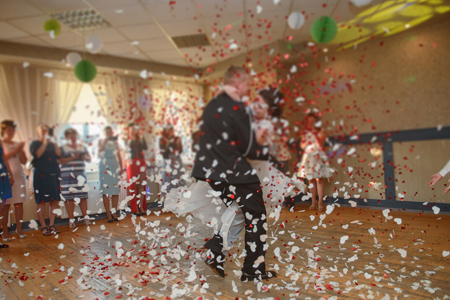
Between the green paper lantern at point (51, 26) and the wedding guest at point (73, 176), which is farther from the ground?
the green paper lantern at point (51, 26)

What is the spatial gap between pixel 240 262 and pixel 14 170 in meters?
3.21

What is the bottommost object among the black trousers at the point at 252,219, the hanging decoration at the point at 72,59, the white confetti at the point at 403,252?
the white confetti at the point at 403,252

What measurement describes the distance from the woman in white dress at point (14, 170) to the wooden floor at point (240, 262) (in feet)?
0.90

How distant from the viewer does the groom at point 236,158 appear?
215 centimetres

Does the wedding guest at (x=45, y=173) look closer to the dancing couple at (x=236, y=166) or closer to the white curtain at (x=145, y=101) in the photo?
the white curtain at (x=145, y=101)

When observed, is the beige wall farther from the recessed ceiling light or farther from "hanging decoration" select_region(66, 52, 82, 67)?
"hanging decoration" select_region(66, 52, 82, 67)

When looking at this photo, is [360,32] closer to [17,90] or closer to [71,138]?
[71,138]

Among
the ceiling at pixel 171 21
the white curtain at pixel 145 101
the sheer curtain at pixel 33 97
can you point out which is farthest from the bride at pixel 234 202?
the sheer curtain at pixel 33 97

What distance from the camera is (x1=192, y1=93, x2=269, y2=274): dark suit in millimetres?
2148

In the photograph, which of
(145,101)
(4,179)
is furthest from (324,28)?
(4,179)

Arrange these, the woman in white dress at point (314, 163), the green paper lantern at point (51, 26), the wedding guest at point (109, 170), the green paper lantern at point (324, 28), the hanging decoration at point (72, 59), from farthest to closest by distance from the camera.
A: the hanging decoration at point (72, 59) → the wedding guest at point (109, 170) → the woman in white dress at point (314, 163) → the green paper lantern at point (51, 26) → the green paper lantern at point (324, 28)

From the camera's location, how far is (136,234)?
3.88 meters

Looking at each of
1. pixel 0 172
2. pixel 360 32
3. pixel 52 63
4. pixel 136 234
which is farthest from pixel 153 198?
pixel 360 32

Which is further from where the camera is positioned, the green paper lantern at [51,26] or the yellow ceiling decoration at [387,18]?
the yellow ceiling decoration at [387,18]
